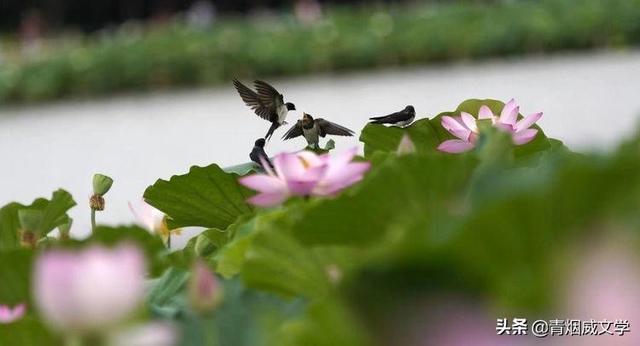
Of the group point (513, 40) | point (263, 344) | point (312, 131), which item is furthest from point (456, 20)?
point (263, 344)

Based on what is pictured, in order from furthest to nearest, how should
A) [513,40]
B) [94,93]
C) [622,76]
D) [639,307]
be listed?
[94,93]
[513,40]
[622,76]
[639,307]

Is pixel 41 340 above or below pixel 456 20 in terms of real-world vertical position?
above

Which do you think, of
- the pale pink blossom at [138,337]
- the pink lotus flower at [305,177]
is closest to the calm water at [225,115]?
the pink lotus flower at [305,177]

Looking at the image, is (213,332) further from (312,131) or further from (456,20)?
(456,20)

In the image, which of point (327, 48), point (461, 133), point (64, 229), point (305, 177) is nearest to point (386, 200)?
point (305, 177)

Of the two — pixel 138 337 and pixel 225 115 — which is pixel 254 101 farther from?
pixel 225 115

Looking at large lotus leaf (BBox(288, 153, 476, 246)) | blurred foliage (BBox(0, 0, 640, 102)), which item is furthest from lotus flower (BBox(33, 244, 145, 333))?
blurred foliage (BBox(0, 0, 640, 102))
